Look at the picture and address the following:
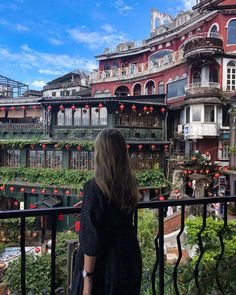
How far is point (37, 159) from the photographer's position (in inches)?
854

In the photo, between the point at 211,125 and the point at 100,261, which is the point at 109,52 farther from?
the point at 100,261

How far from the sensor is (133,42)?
105 ft

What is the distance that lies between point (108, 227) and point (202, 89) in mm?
20330

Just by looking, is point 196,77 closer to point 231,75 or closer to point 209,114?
point 231,75

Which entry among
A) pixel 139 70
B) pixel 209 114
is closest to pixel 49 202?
pixel 209 114

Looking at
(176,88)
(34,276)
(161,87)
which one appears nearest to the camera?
(34,276)

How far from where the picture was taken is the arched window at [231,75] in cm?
2105

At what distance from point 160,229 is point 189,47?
20.9 metres

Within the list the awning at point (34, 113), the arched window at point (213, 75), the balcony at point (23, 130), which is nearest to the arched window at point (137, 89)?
the arched window at point (213, 75)

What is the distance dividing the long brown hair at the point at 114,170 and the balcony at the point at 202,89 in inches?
781

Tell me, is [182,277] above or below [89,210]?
below

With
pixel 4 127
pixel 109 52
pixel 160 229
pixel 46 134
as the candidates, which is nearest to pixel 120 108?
pixel 46 134

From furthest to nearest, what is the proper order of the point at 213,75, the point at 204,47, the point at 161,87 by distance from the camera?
the point at 161,87 < the point at 213,75 < the point at 204,47

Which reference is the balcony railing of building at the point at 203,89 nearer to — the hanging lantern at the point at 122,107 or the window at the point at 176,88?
the window at the point at 176,88
